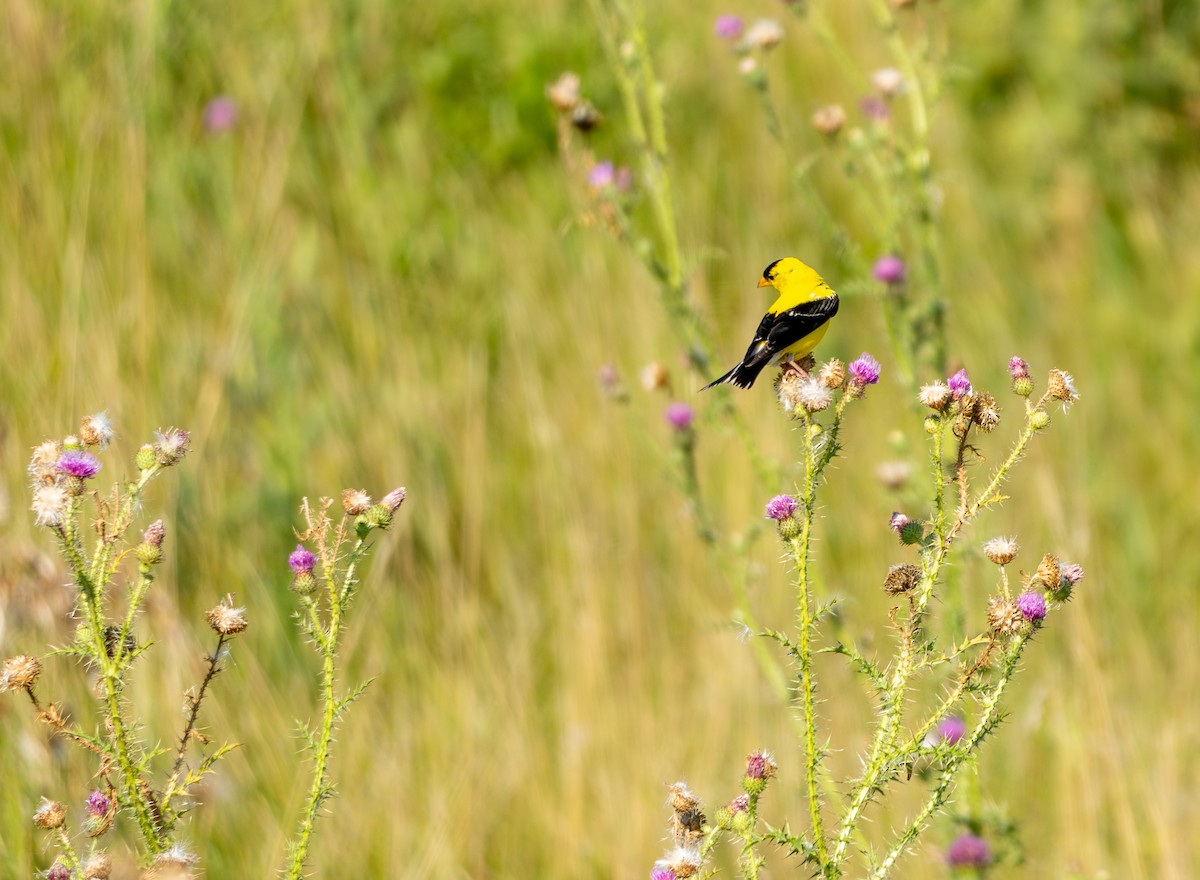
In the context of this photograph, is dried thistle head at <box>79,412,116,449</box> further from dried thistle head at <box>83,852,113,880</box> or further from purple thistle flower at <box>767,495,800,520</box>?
purple thistle flower at <box>767,495,800,520</box>

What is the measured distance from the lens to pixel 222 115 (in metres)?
4.13

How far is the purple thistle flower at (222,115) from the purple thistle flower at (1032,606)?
3.26m

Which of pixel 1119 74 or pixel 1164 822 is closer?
pixel 1164 822

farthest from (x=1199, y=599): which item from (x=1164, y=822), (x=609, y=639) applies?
(x=609, y=639)

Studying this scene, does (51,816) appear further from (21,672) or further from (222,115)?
(222,115)

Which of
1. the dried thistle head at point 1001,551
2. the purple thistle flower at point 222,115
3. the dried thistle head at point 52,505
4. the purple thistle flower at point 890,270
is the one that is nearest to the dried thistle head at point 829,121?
the purple thistle flower at point 890,270

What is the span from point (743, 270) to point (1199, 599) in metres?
1.50

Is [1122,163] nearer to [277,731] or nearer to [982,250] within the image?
[982,250]

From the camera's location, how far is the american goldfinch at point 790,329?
1.87 metres

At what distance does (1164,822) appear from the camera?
254 cm

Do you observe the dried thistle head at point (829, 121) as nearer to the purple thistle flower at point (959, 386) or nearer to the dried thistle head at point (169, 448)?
the purple thistle flower at point (959, 386)

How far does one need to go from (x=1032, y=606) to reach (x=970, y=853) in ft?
3.28

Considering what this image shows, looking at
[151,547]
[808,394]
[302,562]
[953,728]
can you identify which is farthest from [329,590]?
[953,728]

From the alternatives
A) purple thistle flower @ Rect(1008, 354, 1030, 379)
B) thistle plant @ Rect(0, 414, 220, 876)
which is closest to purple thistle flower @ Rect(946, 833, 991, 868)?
purple thistle flower @ Rect(1008, 354, 1030, 379)
